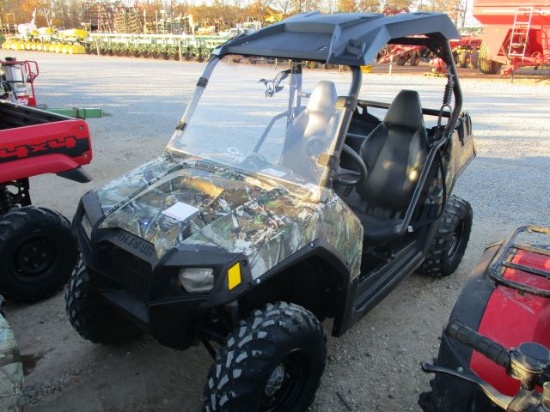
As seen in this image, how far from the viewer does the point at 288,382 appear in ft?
8.18

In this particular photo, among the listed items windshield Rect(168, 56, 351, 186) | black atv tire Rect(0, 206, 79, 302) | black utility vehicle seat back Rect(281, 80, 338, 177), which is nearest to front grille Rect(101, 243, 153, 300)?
windshield Rect(168, 56, 351, 186)

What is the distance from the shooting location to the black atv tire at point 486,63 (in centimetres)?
1709

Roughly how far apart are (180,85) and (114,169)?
920 centimetres

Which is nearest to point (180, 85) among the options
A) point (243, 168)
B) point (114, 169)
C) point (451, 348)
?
point (114, 169)

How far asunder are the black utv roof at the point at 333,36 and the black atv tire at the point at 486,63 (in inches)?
625

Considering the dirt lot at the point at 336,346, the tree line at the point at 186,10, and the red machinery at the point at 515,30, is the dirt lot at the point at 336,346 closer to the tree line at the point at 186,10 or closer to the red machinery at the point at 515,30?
the red machinery at the point at 515,30

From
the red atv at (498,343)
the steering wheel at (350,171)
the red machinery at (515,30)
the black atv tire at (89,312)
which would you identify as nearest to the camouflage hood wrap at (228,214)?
the steering wheel at (350,171)

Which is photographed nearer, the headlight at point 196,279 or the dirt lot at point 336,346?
the headlight at point 196,279

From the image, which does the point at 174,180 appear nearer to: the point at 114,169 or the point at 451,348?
the point at 451,348

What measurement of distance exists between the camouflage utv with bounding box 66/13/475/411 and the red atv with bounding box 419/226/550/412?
2.59 ft

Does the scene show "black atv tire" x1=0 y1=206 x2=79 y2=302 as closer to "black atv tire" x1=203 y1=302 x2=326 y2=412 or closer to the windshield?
the windshield

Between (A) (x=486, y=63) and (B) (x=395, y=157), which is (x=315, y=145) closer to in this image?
(B) (x=395, y=157)

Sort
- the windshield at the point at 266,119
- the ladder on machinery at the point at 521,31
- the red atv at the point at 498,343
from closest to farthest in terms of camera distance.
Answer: the red atv at the point at 498,343
the windshield at the point at 266,119
the ladder on machinery at the point at 521,31

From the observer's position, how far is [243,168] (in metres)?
2.82
